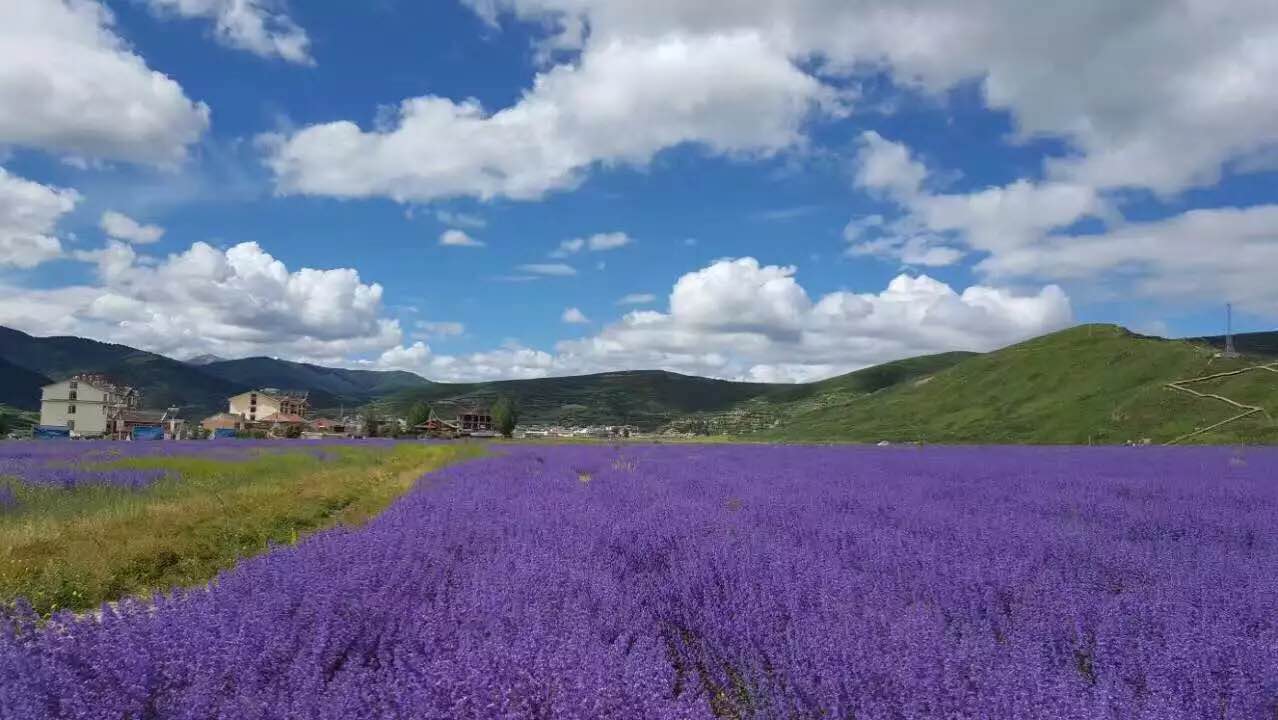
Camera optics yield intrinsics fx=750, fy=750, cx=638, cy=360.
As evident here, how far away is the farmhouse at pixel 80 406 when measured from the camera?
261 ft

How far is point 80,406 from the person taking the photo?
3191 inches

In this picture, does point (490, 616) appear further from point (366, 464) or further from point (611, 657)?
point (366, 464)

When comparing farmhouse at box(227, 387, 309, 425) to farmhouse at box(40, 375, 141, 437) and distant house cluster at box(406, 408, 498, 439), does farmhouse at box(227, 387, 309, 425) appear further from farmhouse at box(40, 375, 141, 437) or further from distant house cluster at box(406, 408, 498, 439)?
distant house cluster at box(406, 408, 498, 439)

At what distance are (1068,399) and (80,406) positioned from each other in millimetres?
93953

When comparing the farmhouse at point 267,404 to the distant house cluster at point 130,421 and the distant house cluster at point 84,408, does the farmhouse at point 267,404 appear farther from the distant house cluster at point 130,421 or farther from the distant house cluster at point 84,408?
the distant house cluster at point 84,408

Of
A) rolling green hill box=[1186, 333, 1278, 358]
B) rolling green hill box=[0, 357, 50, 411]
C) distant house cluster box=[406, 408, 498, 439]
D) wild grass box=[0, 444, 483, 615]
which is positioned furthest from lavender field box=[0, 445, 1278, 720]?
rolling green hill box=[0, 357, 50, 411]

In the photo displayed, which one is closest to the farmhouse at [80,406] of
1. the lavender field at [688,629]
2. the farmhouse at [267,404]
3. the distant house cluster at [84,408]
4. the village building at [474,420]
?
the distant house cluster at [84,408]

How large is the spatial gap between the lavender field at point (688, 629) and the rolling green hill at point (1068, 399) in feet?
97.8

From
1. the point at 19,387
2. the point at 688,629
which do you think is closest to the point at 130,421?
the point at 688,629

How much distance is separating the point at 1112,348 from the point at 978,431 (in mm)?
15176

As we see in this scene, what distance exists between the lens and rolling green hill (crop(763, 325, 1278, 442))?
37656 millimetres

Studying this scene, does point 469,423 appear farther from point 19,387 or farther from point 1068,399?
point 19,387

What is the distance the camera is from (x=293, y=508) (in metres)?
8.55

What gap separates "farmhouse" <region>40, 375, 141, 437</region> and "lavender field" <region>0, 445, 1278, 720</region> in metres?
90.0
